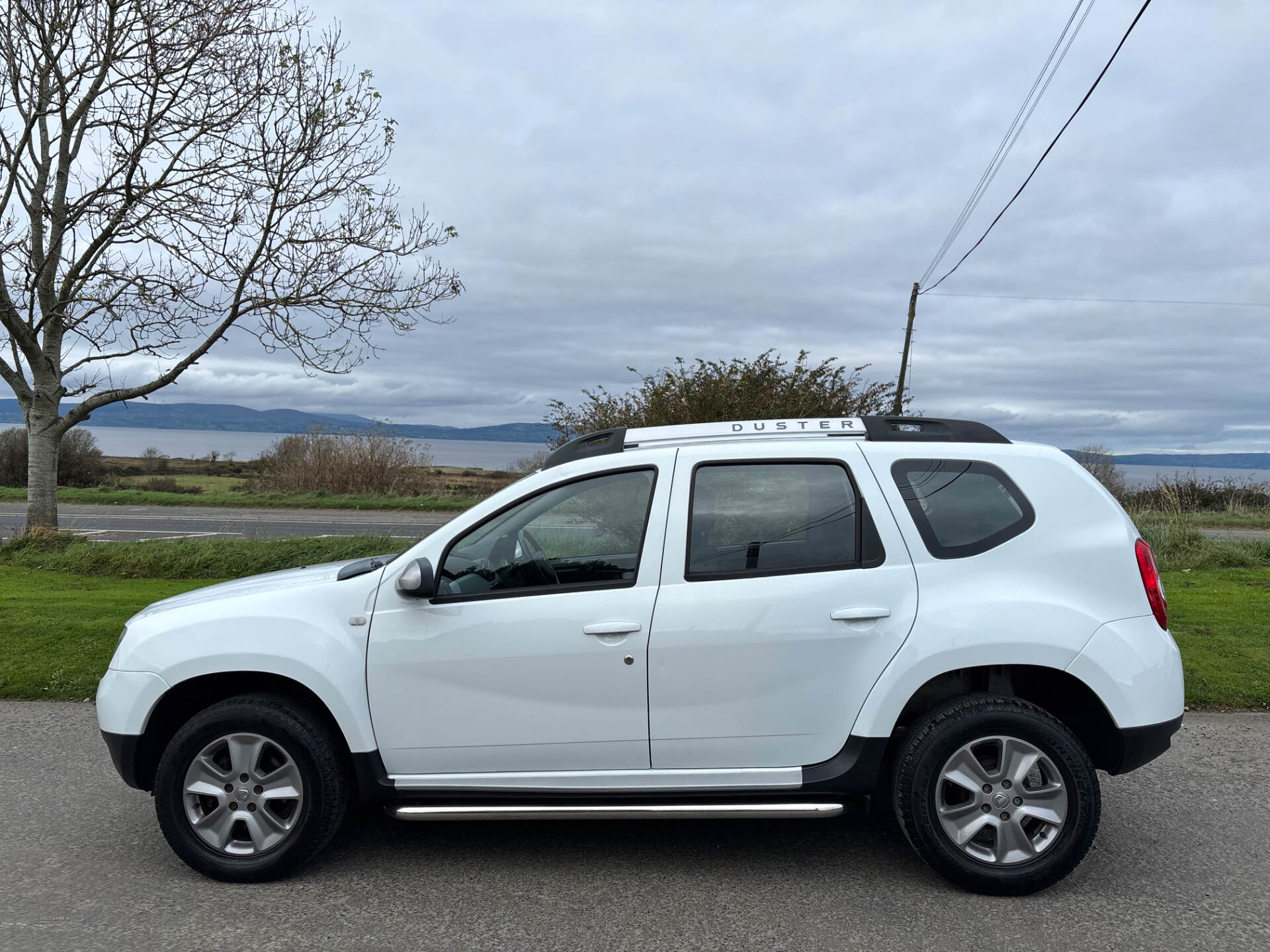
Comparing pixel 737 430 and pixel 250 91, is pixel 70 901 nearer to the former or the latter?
pixel 737 430

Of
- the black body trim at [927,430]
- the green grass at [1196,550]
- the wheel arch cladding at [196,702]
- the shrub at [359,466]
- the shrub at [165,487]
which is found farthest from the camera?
the shrub at [165,487]

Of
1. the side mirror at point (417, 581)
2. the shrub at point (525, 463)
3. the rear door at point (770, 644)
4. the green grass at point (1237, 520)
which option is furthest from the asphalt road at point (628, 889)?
the green grass at point (1237, 520)

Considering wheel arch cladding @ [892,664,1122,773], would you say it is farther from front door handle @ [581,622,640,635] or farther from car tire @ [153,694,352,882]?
car tire @ [153,694,352,882]

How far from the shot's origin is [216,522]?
20547mm

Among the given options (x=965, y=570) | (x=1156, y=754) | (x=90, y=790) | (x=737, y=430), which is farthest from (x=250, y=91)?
(x=1156, y=754)

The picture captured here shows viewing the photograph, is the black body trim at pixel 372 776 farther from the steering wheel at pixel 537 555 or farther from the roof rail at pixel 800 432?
the roof rail at pixel 800 432

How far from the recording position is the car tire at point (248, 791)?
12.6ft

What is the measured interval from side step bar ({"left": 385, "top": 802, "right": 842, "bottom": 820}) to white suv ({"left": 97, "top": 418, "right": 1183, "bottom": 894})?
0.04 feet

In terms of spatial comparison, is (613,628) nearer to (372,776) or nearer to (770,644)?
(770,644)

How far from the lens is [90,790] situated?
4902mm

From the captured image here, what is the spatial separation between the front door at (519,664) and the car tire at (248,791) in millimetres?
293

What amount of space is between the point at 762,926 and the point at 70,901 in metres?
2.66

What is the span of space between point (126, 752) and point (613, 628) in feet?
7.07

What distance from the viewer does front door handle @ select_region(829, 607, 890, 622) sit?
12.3ft
